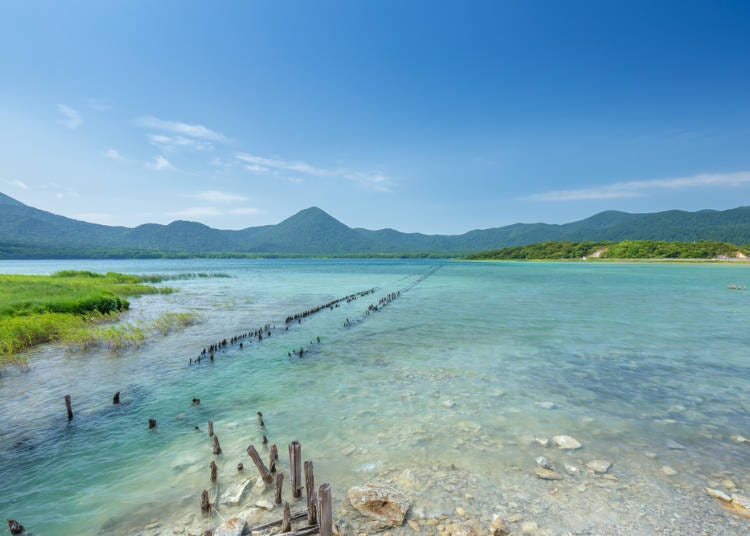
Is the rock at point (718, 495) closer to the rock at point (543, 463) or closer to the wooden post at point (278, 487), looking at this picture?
the rock at point (543, 463)

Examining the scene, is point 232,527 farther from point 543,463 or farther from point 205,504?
point 543,463

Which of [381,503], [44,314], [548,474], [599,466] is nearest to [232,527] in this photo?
[381,503]

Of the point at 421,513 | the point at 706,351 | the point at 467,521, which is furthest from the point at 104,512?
the point at 706,351

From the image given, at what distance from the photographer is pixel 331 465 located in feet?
28.9

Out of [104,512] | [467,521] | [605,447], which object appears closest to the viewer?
[467,521]

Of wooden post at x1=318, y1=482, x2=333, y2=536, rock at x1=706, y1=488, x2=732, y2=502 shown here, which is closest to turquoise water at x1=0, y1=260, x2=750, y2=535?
rock at x1=706, y1=488, x2=732, y2=502

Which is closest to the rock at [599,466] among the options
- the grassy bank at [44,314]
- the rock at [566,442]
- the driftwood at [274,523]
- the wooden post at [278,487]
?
the rock at [566,442]

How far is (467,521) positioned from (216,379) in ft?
42.3

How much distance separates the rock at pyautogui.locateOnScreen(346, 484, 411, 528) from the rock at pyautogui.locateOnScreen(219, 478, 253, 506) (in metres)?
2.32

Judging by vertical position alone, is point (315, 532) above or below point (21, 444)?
above

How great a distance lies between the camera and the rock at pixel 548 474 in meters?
Answer: 7.98

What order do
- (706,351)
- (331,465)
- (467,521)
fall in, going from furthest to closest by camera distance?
(706,351) → (331,465) → (467,521)

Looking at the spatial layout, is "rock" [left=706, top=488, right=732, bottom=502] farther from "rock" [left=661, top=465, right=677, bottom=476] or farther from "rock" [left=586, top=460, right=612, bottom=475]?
"rock" [left=586, top=460, right=612, bottom=475]

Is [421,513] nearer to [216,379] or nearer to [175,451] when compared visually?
[175,451]
